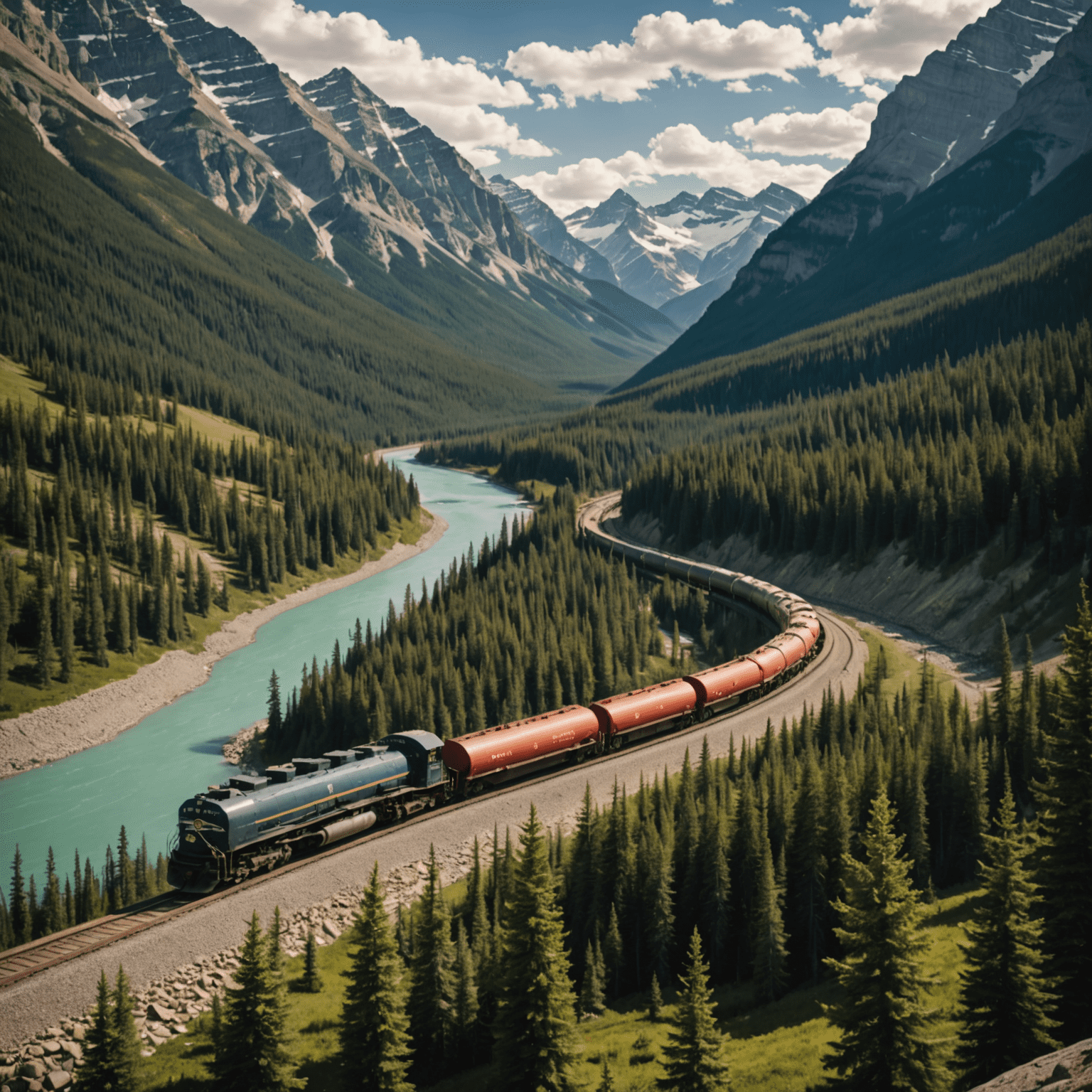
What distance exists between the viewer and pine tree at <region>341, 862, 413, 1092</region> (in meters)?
36.2

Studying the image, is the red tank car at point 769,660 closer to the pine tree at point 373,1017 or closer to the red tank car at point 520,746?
the red tank car at point 520,746

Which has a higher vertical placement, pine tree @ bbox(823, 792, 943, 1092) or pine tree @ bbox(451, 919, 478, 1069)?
pine tree @ bbox(823, 792, 943, 1092)

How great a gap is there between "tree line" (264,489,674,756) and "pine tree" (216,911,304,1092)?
50307 millimetres

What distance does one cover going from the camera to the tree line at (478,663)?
294 ft

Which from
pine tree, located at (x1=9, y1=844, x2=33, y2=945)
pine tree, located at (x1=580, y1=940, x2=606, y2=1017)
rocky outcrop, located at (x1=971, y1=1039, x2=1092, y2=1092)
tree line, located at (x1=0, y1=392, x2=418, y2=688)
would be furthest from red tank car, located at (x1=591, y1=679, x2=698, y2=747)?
tree line, located at (x1=0, y1=392, x2=418, y2=688)

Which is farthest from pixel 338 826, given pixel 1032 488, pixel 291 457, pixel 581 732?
pixel 291 457

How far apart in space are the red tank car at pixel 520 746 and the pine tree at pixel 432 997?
1526cm

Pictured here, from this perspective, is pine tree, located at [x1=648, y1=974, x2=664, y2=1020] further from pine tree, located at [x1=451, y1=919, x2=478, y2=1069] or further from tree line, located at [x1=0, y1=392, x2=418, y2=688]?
tree line, located at [x1=0, y1=392, x2=418, y2=688]

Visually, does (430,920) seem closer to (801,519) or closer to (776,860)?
(776,860)

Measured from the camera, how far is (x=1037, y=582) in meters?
104

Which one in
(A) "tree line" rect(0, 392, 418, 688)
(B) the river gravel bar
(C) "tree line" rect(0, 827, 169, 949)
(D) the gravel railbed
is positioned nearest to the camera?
(D) the gravel railbed

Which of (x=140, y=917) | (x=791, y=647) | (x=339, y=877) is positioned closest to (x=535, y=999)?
(x=339, y=877)

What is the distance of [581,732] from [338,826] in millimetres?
18558

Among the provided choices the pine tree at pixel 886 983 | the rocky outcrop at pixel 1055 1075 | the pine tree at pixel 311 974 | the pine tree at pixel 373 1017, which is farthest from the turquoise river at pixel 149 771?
the rocky outcrop at pixel 1055 1075
